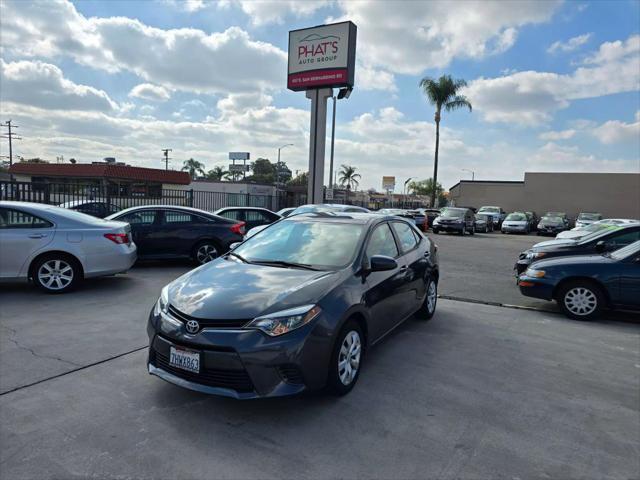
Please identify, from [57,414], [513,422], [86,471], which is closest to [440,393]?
[513,422]

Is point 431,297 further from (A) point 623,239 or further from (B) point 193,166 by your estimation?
(B) point 193,166

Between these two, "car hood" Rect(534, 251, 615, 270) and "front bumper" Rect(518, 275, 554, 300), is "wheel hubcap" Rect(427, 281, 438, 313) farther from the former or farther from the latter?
"car hood" Rect(534, 251, 615, 270)

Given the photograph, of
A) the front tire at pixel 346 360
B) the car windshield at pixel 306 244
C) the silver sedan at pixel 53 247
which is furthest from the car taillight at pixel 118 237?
the front tire at pixel 346 360

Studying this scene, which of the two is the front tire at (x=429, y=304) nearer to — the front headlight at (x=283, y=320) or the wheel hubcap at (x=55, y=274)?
the front headlight at (x=283, y=320)

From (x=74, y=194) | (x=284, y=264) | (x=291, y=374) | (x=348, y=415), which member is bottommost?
(x=348, y=415)

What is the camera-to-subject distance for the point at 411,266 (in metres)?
5.38

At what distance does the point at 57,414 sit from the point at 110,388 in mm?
487

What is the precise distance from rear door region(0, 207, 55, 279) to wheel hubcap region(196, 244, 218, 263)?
3566mm

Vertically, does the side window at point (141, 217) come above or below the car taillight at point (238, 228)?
above

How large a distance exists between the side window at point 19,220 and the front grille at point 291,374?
5690 mm

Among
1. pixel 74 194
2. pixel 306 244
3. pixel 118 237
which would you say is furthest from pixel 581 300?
pixel 74 194

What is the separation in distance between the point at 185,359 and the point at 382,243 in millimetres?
2514

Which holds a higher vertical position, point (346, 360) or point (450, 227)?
point (450, 227)

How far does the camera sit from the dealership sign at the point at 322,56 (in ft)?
68.9
